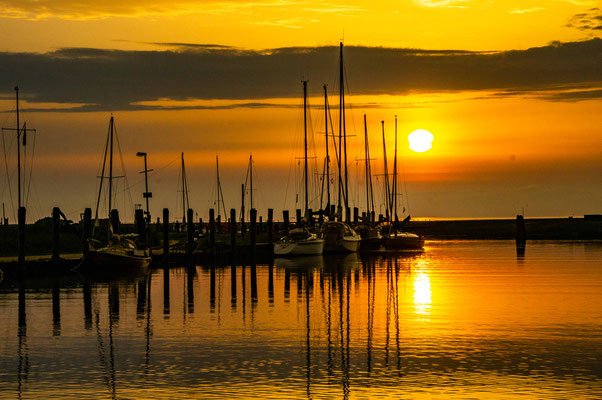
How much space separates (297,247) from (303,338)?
1946 inches

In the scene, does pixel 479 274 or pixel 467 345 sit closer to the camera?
pixel 467 345

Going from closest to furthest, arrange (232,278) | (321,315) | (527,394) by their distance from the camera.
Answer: (527,394), (321,315), (232,278)

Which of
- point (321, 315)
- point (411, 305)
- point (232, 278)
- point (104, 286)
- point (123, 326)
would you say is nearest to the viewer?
point (123, 326)

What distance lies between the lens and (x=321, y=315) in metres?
38.8

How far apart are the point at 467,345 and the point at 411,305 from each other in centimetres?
1314

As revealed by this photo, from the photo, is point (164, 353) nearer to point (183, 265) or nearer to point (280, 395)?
point (280, 395)

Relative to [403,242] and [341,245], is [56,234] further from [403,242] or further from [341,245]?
[403,242]

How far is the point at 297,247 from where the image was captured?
8112 cm

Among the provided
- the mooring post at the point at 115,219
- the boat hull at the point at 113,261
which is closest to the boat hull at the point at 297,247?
the mooring post at the point at 115,219

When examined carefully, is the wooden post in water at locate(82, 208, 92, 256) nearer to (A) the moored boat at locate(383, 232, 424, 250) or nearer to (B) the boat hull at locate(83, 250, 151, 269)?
(B) the boat hull at locate(83, 250, 151, 269)

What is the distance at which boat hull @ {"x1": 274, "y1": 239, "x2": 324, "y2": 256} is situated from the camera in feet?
266

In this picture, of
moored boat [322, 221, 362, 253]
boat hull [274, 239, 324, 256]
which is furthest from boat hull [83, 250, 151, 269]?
moored boat [322, 221, 362, 253]

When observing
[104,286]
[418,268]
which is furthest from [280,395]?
[418,268]

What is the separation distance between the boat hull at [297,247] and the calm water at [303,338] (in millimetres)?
22395
